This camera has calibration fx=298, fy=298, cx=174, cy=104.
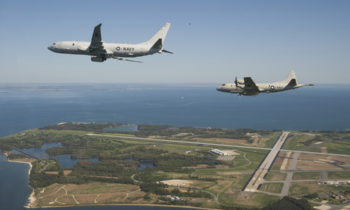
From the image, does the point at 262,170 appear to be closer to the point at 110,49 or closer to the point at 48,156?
the point at 110,49

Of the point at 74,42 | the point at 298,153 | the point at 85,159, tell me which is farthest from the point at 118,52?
the point at 298,153

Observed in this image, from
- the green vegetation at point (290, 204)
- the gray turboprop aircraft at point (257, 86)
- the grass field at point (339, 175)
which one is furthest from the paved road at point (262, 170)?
the gray turboprop aircraft at point (257, 86)

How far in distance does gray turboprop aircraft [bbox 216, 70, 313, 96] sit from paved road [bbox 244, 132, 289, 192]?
50.2m

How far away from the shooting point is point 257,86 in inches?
2083

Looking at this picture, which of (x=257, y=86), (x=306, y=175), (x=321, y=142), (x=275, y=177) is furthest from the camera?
(x=321, y=142)

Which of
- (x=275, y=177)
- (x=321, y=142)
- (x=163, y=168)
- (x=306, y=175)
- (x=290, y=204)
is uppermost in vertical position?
(x=321, y=142)

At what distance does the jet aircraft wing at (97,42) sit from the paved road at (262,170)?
69900 mm

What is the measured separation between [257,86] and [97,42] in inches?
1117

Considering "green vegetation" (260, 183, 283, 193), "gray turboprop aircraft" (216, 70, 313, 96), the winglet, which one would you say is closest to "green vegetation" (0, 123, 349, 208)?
"green vegetation" (260, 183, 283, 193)

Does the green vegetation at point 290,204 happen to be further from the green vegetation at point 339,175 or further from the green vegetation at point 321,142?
the green vegetation at point 321,142

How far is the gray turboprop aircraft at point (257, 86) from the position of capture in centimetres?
5117

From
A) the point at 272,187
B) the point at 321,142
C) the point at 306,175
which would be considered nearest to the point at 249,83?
the point at 272,187

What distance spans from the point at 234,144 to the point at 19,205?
109m

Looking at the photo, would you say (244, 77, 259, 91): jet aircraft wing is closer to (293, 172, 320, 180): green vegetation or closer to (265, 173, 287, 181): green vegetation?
(265, 173, 287, 181): green vegetation
